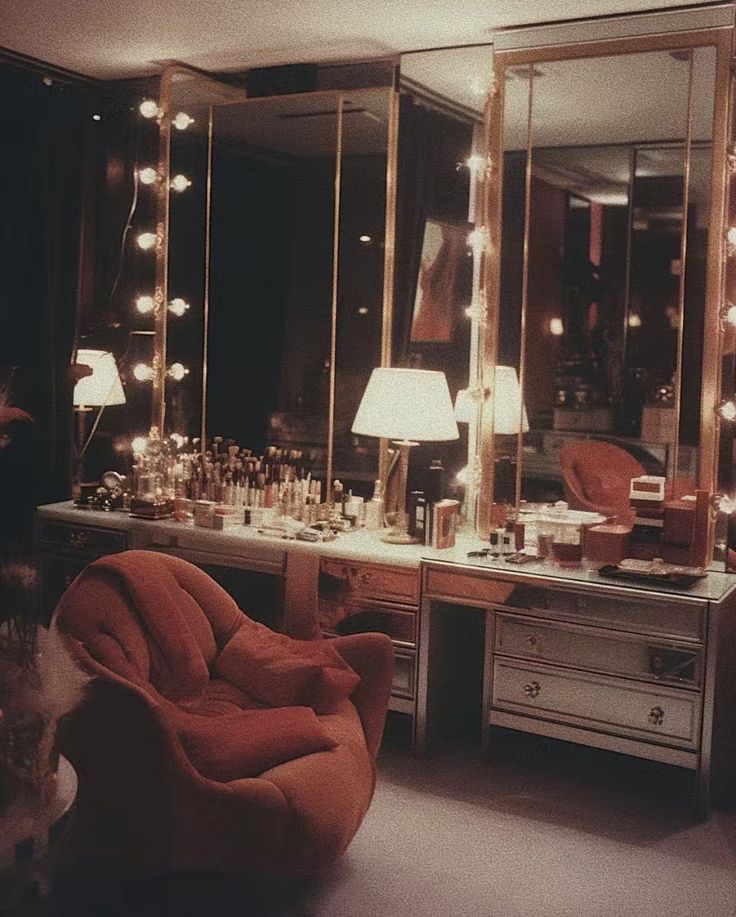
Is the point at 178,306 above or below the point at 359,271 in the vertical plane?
below

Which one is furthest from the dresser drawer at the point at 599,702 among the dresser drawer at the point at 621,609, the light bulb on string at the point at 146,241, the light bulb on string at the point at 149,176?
the light bulb on string at the point at 149,176

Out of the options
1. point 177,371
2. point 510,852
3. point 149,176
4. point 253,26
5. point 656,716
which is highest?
point 253,26

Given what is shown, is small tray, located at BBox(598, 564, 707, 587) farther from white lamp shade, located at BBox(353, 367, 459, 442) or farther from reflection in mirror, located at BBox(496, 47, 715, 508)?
white lamp shade, located at BBox(353, 367, 459, 442)

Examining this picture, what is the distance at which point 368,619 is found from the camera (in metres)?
3.88

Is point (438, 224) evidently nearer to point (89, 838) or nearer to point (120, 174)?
point (120, 174)

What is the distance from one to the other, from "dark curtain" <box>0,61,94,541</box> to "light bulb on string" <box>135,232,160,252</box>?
28 cm

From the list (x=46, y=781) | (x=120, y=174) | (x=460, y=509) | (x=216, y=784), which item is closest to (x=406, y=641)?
(x=460, y=509)

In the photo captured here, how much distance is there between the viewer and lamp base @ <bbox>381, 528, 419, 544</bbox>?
400cm

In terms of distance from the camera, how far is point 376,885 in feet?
9.46

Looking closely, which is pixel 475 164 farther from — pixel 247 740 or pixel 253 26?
pixel 247 740

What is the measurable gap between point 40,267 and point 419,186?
172cm

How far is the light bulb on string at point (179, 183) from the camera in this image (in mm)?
4762

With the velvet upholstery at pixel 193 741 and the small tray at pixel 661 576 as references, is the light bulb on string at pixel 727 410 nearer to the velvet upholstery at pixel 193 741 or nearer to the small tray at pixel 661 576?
the small tray at pixel 661 576

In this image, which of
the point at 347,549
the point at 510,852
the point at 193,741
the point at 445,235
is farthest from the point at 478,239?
the point at 193,741
